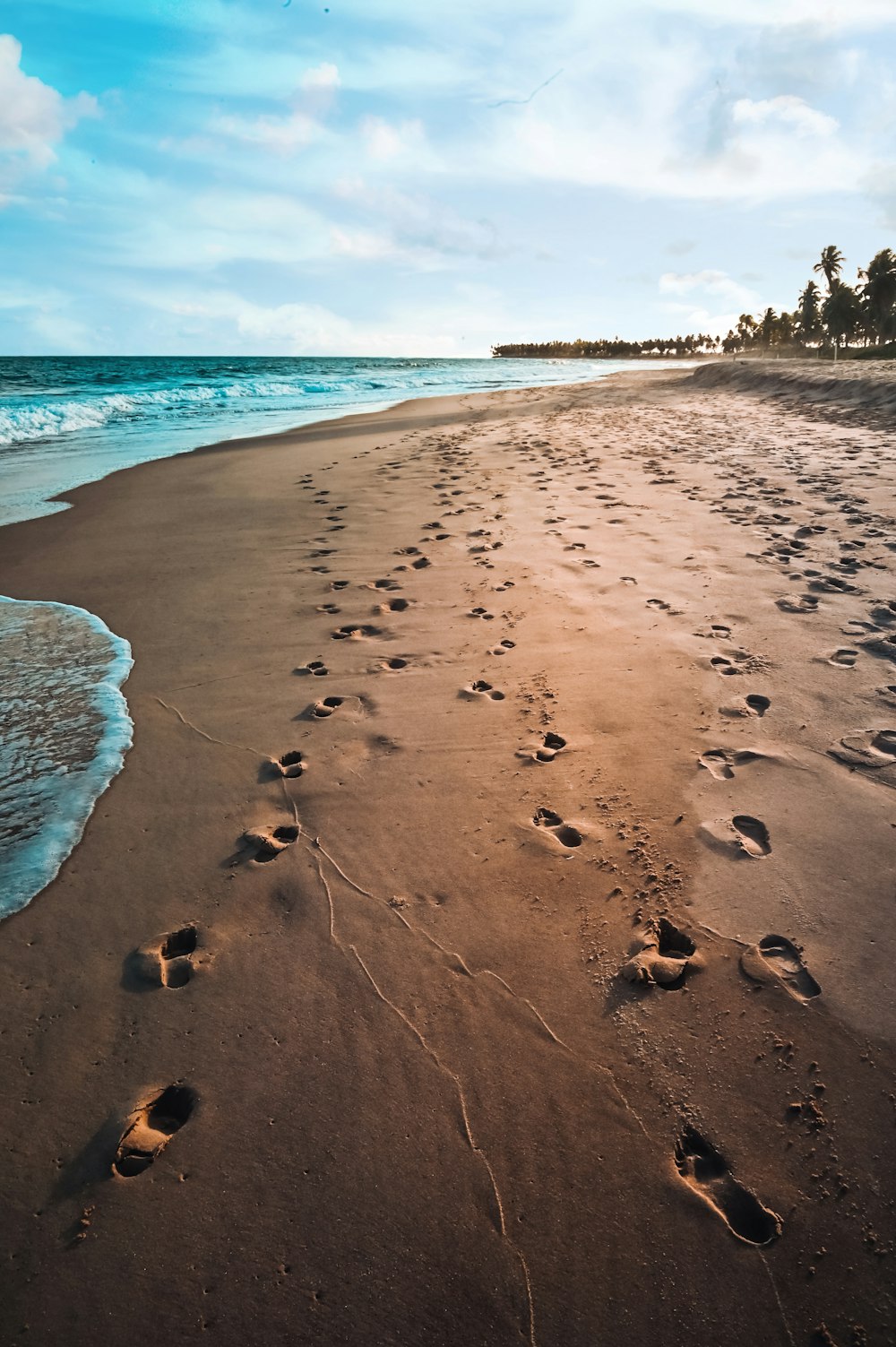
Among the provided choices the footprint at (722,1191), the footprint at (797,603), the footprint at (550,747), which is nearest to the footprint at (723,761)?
the footprint at (550,747)

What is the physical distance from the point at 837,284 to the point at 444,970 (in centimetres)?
7773

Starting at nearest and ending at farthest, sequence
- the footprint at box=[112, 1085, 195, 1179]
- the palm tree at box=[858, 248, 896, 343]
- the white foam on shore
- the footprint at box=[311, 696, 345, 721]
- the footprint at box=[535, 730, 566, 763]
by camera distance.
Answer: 1. the footprint at box=[112, 1085, 195, 1179]
2. the white foam on shore
3. the footprint at box=[535, 730, 566, 763]
4. the footprint at box=[311, 696, 345, 721]
5. the palm tree at box=[858, 248, 896, 343]

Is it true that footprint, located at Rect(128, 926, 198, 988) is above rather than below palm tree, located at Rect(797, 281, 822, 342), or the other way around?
below

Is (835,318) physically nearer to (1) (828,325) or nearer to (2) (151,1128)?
(1) (828,325)

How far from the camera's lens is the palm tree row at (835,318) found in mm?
54031

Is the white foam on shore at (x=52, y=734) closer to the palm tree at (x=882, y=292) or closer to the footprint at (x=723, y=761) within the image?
the footprint at (x=723, y=761)

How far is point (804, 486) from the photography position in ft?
25.3

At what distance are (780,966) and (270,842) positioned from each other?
1985 mm

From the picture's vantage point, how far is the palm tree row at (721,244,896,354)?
54.0m

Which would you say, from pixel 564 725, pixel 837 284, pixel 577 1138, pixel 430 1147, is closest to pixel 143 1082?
pixel 430 1147

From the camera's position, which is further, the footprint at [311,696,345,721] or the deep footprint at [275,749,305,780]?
the footprint at [311,696,345,721]

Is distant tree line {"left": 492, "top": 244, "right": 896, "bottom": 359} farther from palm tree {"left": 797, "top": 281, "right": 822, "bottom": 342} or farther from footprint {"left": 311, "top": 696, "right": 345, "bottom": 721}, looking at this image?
footprint {"left": 311, "top": 696, "right": 345, "bottom": 721}

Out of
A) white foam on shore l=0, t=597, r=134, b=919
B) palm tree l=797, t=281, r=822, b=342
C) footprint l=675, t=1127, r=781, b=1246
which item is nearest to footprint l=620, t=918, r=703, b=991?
footprint l=675, t=1127, r=781, b=1246

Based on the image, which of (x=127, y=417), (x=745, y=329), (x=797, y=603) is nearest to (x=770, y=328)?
(x=745, y=329)
